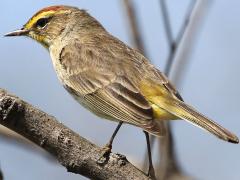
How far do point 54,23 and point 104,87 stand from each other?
5.82ft

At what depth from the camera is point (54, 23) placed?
6.66 meters

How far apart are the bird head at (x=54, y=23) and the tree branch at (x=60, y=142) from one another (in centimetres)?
327

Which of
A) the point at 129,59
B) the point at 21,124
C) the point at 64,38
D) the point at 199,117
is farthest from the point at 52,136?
the point at 64,38

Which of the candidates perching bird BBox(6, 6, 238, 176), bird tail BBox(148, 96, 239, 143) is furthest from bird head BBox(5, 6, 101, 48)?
bird tail BBox(148, 96, 239, 143)

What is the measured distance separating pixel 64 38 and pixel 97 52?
0.81 meters

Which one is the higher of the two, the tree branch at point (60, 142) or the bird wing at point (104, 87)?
the tree branch at point (60, 142)

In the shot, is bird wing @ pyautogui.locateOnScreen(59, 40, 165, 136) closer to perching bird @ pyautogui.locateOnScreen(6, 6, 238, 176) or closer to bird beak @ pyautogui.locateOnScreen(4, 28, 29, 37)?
perching bird @ pyautogui.locateOnScreen(6, 6, 238, 176)

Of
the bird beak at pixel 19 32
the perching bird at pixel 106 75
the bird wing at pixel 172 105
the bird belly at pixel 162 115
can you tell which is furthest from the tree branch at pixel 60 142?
the bird beak at pixel 19 32

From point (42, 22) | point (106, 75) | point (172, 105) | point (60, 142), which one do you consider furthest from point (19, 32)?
point (60, 142)

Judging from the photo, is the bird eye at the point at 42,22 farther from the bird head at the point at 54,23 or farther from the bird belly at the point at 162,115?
the bird belly at the point at 162,115

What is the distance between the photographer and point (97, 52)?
5812mm

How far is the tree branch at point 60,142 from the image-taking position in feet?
10.1

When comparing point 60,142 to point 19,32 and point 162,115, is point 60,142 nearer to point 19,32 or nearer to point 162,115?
point 162,115

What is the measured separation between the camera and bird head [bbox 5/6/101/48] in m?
6.42
